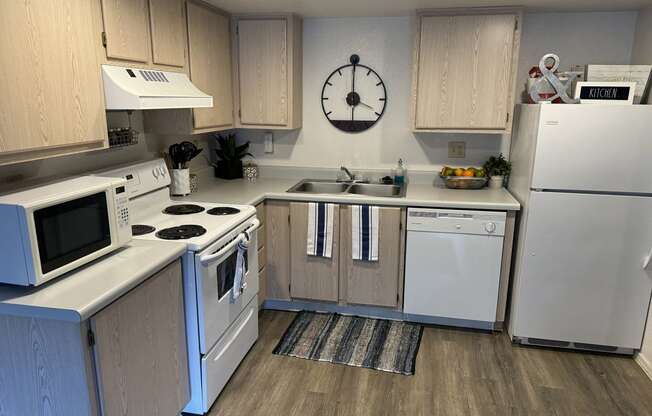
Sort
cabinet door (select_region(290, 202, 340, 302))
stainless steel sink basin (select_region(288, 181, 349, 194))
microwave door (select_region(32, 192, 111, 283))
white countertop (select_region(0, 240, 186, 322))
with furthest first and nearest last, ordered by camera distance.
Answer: stainless steel sink basin (select_region(288, 181, 349, 194)) < cabinet door (select_region(290, 202, 340, 302)) < microwave door (select_region(32, 192, 111, 283)) < white countertop (select_region(0, 240, 186, 322))

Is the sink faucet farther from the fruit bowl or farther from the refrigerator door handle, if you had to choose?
the refrigerator door handle

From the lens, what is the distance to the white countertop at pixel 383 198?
2.79 m

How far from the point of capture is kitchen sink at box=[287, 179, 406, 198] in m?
3.34

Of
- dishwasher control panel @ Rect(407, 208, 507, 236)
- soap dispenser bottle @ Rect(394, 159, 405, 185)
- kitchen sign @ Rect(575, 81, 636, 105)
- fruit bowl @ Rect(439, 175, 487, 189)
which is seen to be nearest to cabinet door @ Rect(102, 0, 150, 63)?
dishwasher control panel @ Rect(407, 208, 507, 236)

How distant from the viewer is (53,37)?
5.47ft

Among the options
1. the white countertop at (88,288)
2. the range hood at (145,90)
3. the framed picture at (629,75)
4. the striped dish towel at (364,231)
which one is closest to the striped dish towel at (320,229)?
the striped dish towel at (364,231)

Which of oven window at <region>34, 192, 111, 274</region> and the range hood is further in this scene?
the range hood

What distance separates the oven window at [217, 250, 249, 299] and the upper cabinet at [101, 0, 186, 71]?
104 centimetres

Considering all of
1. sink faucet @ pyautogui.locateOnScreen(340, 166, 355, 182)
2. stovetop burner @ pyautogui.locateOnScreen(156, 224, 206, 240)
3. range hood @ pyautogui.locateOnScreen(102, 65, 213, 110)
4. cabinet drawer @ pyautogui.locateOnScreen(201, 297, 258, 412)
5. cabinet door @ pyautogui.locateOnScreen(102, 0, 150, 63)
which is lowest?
cabinet drawer @ pyautogui.locateOnScreen(201, 297, 258, 412)

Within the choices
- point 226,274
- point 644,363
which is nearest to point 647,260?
point 644,363

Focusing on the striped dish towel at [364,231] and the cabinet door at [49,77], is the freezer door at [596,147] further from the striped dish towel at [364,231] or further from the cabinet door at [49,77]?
the cabinet door at [49,77]

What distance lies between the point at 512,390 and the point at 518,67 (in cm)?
211

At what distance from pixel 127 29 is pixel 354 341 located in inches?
84.3

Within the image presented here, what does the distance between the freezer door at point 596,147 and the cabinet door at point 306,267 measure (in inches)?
54.1
